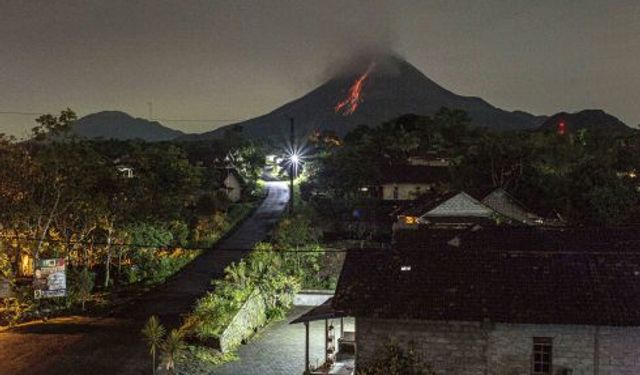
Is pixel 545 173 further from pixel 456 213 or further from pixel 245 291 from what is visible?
pixel 245 291

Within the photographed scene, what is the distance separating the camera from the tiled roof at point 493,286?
644 inches

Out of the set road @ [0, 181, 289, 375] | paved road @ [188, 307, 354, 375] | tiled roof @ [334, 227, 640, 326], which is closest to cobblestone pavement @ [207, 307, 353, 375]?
paved road @ [188, 307, 354, 375]

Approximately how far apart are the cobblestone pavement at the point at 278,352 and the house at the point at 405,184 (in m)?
30.3

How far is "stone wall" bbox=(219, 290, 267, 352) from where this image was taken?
22031 millimetres

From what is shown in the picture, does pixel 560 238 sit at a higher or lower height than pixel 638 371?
higher

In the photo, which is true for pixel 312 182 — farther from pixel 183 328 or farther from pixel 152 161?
pixel 183 328

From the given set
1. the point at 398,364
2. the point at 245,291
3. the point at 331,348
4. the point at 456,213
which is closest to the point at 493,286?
the point at 398,364

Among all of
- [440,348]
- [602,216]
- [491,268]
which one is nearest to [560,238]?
[491,268]

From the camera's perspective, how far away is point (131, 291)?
99.4ft

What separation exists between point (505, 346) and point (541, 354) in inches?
37.1

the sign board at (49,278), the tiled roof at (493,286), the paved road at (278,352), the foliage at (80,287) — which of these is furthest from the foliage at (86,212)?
the tiled roof at (493,286)

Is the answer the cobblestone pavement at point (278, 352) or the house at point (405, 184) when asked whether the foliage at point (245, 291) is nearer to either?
the cobblestone pavement at point (278, 352)

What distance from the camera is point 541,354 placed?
16.5 m

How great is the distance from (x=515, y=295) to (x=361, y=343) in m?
4.32
